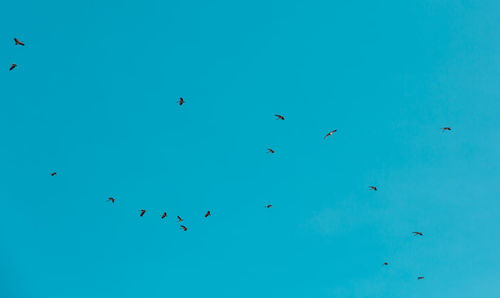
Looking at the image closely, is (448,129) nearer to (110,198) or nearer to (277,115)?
(277,115)

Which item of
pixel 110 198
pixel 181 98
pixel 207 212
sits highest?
pixel 181 98

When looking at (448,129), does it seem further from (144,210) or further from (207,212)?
(144,210)

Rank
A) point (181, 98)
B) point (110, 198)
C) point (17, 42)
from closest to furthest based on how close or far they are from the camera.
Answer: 1. point (17, 42)
2. point (181, 98)
3. point (110, 198)

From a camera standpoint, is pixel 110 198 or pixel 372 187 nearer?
pixel 372 187

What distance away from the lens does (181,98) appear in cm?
4684

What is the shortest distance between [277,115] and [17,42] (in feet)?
76.2

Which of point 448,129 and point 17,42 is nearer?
point 17,42

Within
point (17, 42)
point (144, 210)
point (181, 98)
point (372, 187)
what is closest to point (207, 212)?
point (144, 210)

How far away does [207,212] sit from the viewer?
4762 centimetres

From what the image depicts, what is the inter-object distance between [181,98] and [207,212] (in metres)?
11.9

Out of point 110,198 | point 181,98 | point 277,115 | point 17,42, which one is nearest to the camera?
point 17,42

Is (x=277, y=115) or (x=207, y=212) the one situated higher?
(x=277, y=115)

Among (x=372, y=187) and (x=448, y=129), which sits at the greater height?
(x=448, y=129)

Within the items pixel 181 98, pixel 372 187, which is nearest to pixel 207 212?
pixel 181 98
